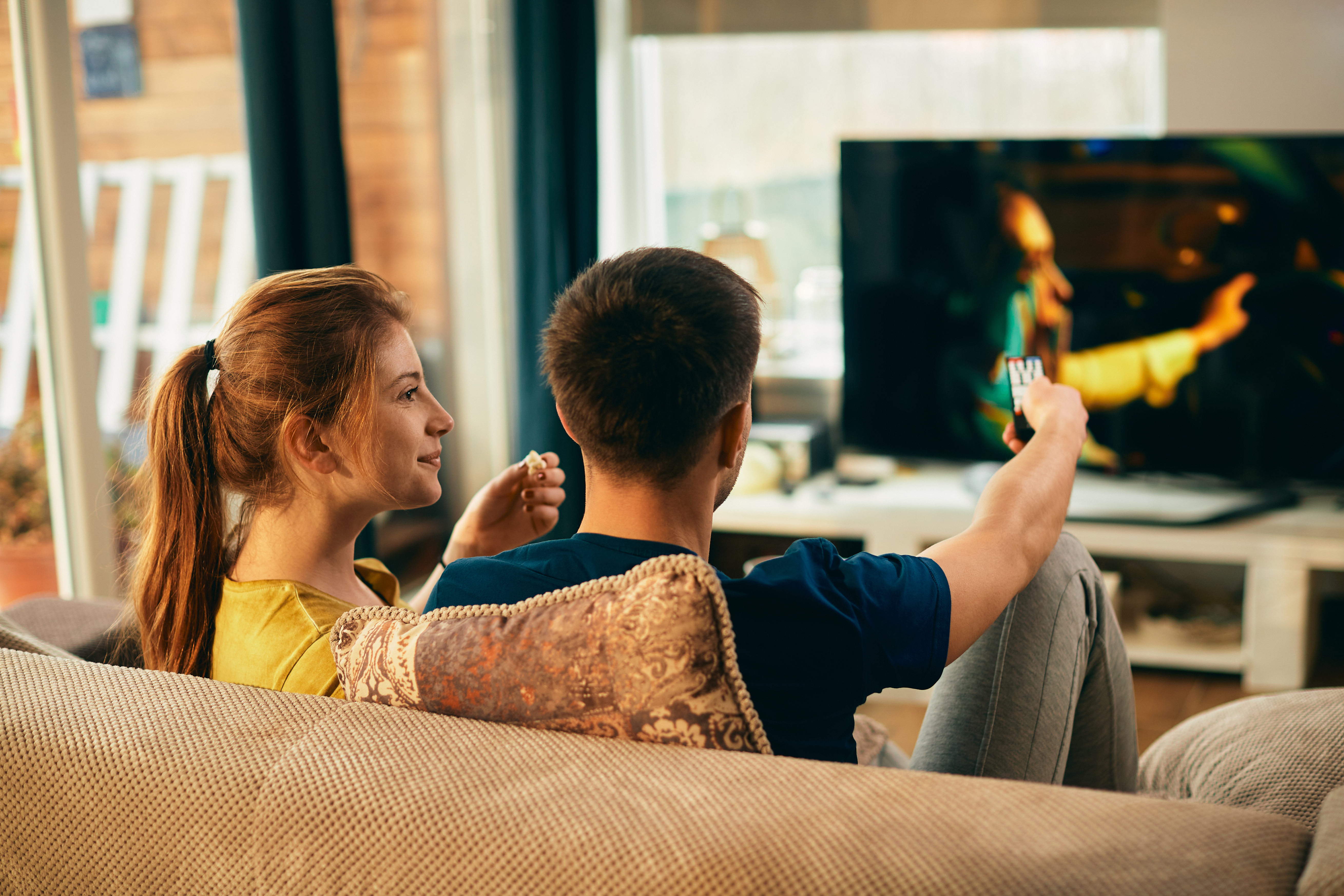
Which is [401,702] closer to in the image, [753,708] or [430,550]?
[753,708]

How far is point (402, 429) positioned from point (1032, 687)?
741 mm

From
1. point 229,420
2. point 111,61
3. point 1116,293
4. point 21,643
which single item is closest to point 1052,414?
point 229,420

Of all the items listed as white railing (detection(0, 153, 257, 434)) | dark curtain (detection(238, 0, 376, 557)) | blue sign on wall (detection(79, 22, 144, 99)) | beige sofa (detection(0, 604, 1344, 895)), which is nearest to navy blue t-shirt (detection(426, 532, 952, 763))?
beige sofa (detection(0, 604, 1344, 895))

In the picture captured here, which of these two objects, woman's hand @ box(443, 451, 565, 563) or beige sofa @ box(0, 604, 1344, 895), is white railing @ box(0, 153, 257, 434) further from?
beige sofa @ box(0, 604, 1344, 895)

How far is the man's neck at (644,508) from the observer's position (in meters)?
0.98

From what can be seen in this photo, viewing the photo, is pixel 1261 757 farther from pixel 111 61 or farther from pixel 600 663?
pixel 111 61

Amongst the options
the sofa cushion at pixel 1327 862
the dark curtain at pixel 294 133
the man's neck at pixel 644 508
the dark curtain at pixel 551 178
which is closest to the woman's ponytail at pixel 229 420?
the man's neck at pixel 644 508

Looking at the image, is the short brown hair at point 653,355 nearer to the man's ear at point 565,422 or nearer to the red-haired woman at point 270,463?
the man's ear at point 565,422

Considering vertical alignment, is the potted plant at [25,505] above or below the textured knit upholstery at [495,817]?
below

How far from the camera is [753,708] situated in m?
0.83

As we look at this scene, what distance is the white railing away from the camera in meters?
2.92

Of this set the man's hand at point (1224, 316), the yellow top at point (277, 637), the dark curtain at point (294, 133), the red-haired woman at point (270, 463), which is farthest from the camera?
the man's hand at point (1224, 316)

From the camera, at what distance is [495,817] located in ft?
2.39

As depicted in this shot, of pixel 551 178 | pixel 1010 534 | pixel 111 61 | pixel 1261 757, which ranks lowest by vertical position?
pixel 1261 757
